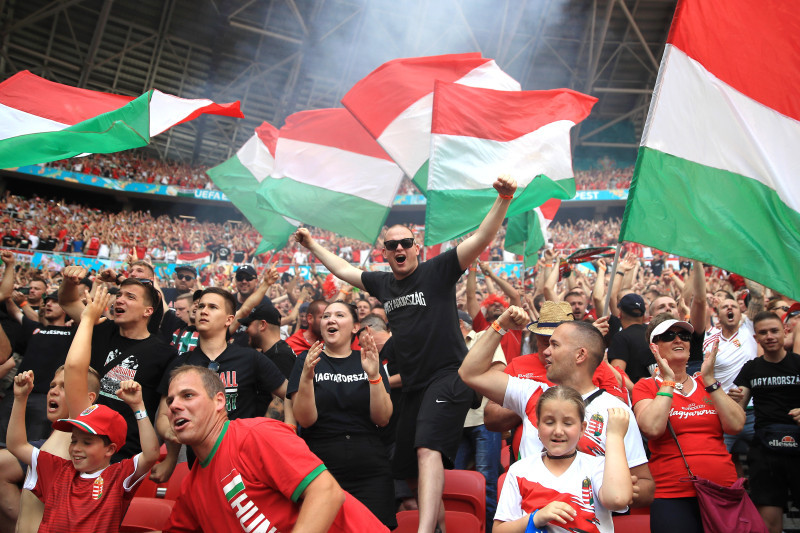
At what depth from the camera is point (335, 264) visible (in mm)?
4145

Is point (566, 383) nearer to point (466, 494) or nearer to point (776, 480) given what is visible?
point (466, 494)

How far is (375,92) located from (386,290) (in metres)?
3.21

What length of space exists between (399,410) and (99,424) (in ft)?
5.21

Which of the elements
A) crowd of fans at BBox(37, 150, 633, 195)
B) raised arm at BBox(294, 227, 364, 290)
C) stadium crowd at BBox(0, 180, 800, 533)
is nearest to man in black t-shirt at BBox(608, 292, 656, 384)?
stadium crowd at BBox(0, 180, 800, 533)

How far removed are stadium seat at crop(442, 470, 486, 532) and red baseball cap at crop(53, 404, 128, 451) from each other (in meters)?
1.83

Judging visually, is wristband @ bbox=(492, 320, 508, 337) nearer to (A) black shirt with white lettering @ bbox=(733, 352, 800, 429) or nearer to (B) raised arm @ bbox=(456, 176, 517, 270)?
(B) raised arm @ bbox=(456, 176, 517, 270)

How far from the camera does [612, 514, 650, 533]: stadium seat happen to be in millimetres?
2966

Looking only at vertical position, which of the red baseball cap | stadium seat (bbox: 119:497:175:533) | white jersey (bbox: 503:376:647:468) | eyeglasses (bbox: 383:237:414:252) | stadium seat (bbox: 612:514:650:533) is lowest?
Result: stadium seat (bbox: 119:497:175:533)

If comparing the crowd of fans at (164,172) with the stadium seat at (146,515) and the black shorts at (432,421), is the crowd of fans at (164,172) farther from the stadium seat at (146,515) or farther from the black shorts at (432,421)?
the stadium seat at (146,515)

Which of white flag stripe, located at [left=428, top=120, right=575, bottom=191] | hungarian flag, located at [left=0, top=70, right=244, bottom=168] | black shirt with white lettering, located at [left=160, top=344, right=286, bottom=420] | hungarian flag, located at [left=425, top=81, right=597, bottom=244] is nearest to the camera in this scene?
black shirt with white lettering, located at [left=160, top=344, right=286, bottom=420]

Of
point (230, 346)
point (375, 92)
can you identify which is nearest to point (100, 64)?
point (375, 92)

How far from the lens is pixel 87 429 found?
285 centimetres

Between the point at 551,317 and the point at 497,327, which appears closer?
the point at 497,327

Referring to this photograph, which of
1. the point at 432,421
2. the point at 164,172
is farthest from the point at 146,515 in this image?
the point at 164,172
